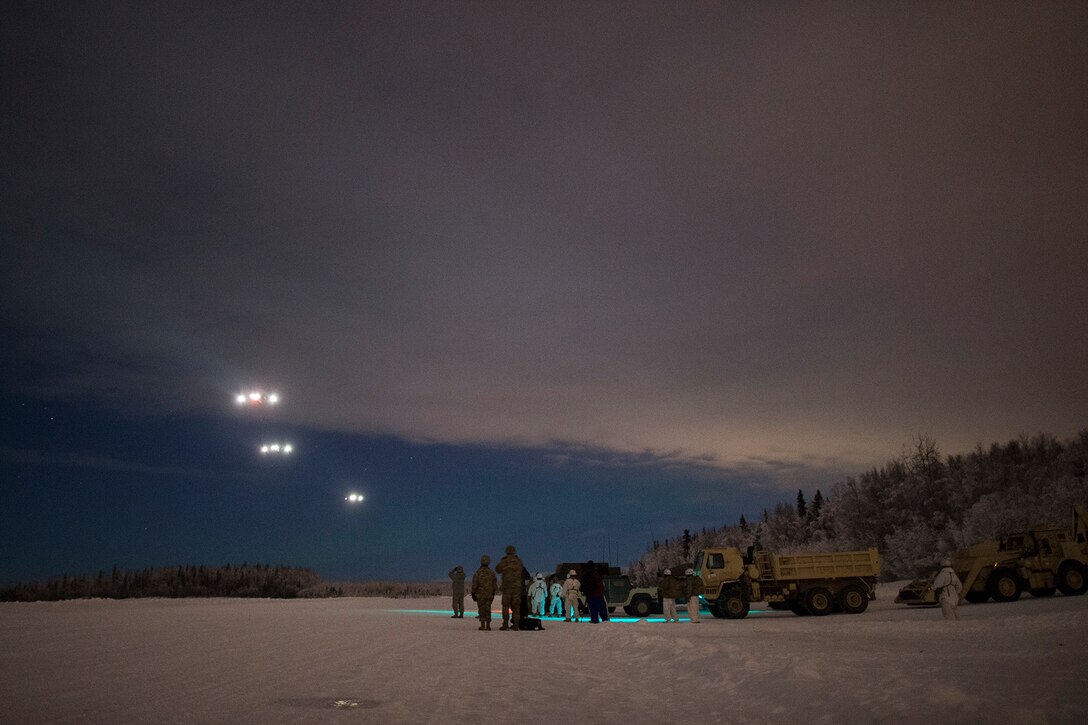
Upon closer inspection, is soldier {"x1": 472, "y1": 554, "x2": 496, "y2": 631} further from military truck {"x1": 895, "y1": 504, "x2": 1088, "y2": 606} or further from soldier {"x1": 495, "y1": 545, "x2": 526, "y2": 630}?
military truck {"x1": 895, "y1": 504, "x2": 1088, "y2": 606}

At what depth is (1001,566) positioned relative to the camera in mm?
26156

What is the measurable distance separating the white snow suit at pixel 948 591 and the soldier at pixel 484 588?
12.9 meters

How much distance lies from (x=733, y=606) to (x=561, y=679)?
61.6ft

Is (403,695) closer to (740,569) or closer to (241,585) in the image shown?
(740,569)

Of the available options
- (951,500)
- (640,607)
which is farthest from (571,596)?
(951,500)

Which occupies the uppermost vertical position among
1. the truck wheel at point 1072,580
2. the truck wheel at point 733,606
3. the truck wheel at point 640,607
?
the truck wheel at point 1072,580

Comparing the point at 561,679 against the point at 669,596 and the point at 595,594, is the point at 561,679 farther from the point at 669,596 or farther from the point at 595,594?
the point at 669,596

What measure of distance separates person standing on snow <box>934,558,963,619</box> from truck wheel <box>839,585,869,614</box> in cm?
608

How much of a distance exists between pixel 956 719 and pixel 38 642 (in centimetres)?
1734

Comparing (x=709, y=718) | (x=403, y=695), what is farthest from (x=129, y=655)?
(x=709, y=718)

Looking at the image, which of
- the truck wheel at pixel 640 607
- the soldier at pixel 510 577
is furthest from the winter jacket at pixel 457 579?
the soldier at pixel 510 577

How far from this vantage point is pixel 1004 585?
1024 inches

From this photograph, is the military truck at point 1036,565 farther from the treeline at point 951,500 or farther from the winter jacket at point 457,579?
the treeline at point 951,500

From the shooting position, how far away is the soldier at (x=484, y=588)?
19359 millimetres
